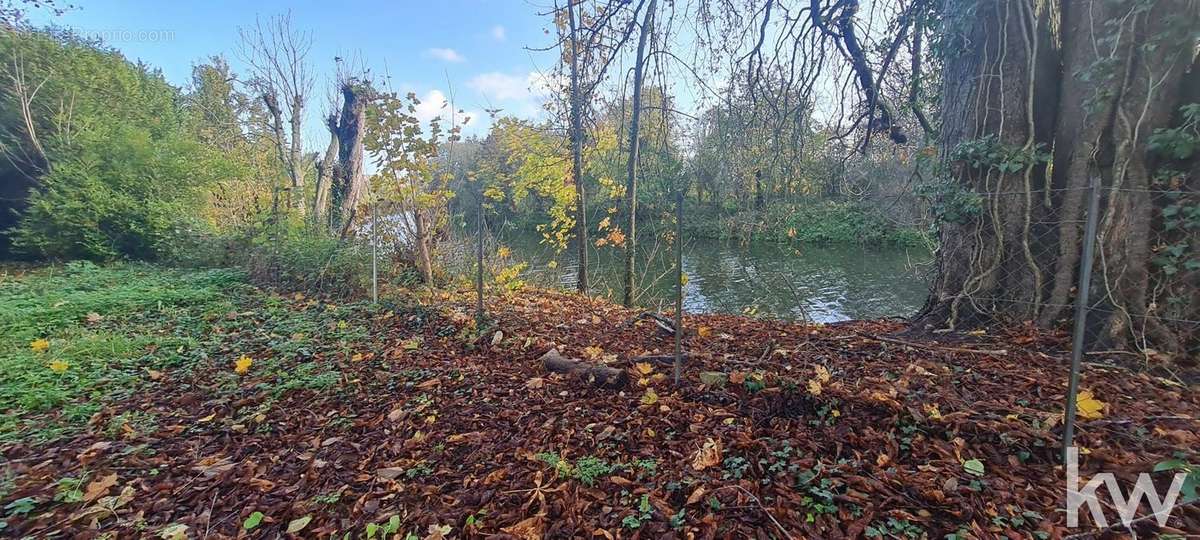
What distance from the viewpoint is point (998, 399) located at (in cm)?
192

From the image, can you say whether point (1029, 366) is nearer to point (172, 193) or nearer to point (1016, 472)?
point (1016, 472)

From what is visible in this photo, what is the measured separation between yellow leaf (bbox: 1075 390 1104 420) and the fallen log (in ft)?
5.90

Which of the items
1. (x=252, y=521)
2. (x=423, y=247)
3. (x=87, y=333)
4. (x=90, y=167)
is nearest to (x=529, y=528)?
(x=252, y=521)

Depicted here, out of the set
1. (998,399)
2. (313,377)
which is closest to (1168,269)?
(998,399)

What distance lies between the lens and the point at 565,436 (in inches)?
80.0

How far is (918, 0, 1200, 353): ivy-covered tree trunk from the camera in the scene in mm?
2240

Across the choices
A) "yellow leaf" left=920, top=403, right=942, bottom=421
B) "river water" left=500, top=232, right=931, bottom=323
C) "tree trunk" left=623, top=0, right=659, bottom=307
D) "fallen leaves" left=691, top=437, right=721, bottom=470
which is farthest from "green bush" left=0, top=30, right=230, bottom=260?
"yellow leaf" left=920, top=403, right=942, bottom=421

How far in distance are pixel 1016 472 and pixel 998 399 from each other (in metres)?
0.53

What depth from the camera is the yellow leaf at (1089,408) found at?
1707mm

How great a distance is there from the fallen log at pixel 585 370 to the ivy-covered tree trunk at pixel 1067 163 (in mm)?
2014

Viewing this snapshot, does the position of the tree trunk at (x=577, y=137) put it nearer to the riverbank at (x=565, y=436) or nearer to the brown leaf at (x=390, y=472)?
the riverbank at (x=565, y=436)

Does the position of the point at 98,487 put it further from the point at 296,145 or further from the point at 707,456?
the point at 296,145

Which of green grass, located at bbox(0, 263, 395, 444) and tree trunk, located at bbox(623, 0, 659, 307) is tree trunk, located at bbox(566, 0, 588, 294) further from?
green grass, located at bbox(0, 263, 395, 444)

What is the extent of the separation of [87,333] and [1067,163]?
6.55m
